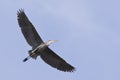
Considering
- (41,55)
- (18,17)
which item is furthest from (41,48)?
(18,17)

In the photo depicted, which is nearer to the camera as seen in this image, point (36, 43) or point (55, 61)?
point (36, 43)

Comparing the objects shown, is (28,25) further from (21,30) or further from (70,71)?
(70,71)

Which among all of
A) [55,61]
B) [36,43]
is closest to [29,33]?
[36,43]

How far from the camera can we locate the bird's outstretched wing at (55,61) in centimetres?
3755

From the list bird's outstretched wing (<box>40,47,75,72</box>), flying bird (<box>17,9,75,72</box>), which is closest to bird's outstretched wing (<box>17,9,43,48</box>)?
flying bird (<box>17,9,75,72</box>)

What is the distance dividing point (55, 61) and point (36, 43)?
7.24ft

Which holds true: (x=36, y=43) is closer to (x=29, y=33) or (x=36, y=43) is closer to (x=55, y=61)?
(x=29, y=33)

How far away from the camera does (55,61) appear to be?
38219mm

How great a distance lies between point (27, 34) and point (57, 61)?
325 centimetres

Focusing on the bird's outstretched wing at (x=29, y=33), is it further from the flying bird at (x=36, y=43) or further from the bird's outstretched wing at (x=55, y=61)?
the bird's outstretched wing at (x=55, y=61)

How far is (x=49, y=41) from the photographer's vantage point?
37.5m

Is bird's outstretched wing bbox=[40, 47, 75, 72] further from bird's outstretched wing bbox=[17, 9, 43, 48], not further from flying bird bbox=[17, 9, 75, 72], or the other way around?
bird's outstretched wing bbox=[17, 9, 43, 48]

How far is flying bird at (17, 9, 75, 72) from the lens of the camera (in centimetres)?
3703

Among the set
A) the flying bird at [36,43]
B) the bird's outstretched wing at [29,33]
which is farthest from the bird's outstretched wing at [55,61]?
the bird's outstretched wing at [29,33]
